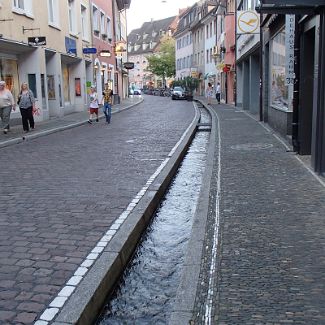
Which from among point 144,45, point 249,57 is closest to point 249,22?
point 249,57

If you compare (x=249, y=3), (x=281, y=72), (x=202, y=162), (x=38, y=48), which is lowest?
(x=202, y=162)

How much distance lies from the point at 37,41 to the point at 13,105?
347cm

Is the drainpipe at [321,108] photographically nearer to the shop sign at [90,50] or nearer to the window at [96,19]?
the shop sign at [90,50]

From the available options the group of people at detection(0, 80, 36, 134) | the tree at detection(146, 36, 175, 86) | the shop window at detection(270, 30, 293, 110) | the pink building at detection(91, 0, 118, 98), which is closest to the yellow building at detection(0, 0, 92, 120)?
the pink building at detection(91, 0, 118, 98)

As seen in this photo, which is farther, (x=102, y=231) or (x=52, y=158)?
(x=52, y=158)

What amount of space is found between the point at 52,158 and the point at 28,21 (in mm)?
10369

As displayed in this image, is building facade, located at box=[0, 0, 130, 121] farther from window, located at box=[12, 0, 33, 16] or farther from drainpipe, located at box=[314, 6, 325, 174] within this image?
drainpipe, located at box=[314, 6, 325, 174]

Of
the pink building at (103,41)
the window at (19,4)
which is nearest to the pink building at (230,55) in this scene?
the pink building at (103,41)

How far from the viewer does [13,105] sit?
1575 cm

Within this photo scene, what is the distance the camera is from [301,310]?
11.5 feet

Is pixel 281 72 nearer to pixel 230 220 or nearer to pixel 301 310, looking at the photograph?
pixel 230 220

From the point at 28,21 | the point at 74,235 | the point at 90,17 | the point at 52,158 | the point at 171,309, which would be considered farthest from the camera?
the point at 90,17

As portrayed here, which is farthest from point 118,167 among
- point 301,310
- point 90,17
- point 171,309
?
point 90,17

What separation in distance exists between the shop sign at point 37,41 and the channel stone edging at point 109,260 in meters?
11.9
